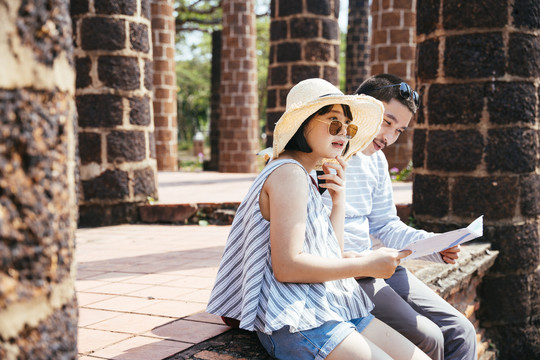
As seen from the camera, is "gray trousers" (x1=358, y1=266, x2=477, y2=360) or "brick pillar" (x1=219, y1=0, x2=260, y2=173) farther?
"brick pillar" (x1=219, y1=0, x2=260, y2=173)

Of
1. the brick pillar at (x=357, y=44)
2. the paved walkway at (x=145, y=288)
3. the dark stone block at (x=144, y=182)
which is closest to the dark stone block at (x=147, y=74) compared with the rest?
the dark stone block at (x=144, y=182)

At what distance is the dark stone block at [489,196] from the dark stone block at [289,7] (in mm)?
→ 5004

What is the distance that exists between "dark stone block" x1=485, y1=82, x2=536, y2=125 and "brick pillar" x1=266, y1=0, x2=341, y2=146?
4644 mm

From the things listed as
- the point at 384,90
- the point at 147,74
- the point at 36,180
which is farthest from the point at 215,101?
the point at 36,180

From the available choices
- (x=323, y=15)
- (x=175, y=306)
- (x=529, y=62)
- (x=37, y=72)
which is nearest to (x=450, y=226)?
(x=529, y=62)

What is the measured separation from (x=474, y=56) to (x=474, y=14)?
0.32 metres

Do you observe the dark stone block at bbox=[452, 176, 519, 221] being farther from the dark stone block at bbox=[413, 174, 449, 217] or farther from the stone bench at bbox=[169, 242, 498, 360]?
the stone bench at bbox=[169, 242, 498, 360]

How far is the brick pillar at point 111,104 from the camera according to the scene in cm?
595

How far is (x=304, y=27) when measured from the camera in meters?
9.21

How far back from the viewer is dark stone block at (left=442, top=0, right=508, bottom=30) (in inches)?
186

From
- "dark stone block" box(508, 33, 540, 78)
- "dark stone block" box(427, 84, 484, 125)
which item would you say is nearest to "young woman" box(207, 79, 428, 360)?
"dark stone block" box(427, 84, 484, 125)

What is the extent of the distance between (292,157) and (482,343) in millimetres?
3389

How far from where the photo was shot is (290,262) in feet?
6.72

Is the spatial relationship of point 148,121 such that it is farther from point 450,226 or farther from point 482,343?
point 482,343
